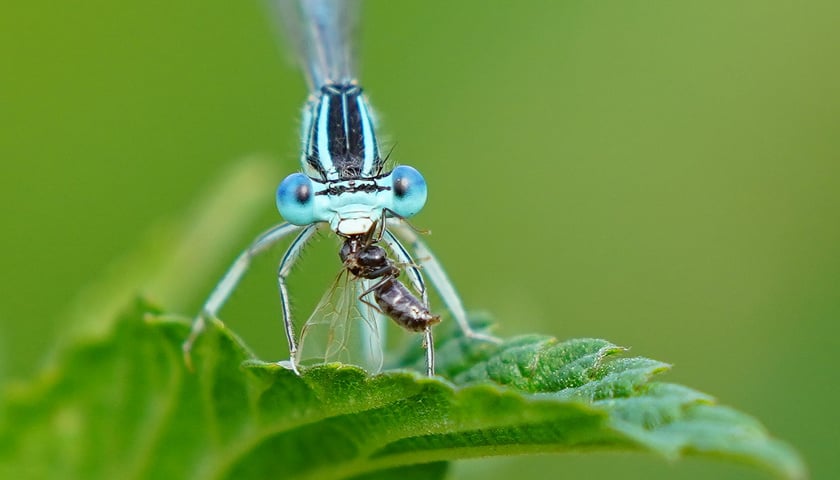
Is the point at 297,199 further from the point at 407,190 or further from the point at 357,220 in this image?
the point at 407,190

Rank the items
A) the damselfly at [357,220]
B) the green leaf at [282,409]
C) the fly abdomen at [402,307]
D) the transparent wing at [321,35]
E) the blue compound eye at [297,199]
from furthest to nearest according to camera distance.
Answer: the transparent wing at [321,35], the blue compound eye at [297,199], the damselfly at [357,220], the fly abdomen at [402,307], the green leaf at [282,409]

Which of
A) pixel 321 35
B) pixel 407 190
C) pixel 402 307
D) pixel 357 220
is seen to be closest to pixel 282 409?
pixel 402 307

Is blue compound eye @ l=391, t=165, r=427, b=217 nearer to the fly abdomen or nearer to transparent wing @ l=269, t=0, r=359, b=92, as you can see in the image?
the fly abdomen

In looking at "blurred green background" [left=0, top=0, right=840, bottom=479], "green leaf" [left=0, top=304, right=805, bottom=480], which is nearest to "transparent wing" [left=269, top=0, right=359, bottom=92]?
"blurred green background" [left=0, top=0, right=840, bottom=479]

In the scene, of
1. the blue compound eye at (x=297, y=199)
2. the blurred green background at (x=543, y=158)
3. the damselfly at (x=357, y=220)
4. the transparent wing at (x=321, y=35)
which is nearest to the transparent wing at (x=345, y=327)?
the damselfly at (x=357, y=220)

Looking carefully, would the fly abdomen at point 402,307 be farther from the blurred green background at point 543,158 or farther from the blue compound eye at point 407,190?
the blurred green background at point 543,158

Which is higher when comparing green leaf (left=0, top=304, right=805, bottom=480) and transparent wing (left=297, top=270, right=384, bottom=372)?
transparent wing (left=297, top=270, right=384, bottom=372)
